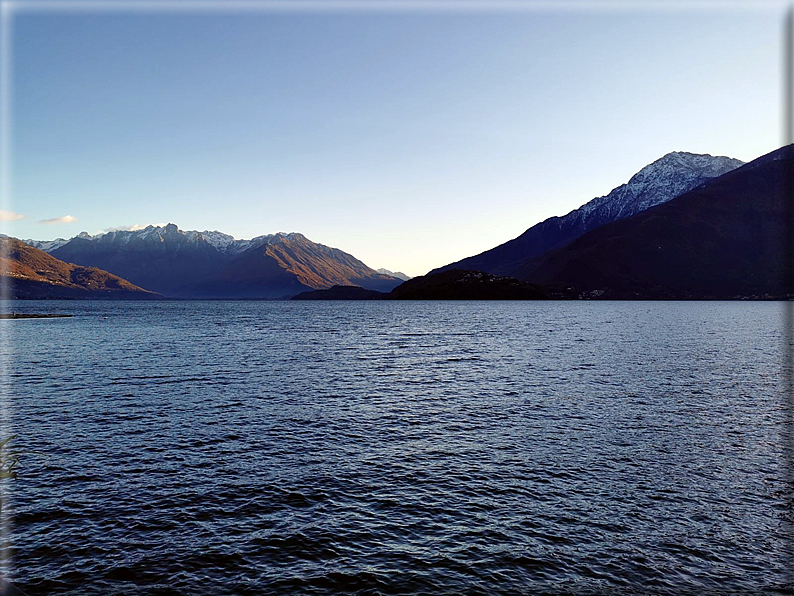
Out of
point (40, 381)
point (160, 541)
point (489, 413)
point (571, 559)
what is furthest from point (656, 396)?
point (40, 381)

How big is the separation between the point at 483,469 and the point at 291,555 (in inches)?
554

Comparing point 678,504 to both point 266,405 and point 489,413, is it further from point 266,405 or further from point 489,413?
point 266,405

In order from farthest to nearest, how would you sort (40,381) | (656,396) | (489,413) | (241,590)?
(40,381)
(656,396)
(489,413)
(241,590)

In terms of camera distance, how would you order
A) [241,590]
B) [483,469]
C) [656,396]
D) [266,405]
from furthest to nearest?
[656,396], [266,405], [483,469], [241,590]

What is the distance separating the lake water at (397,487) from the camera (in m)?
18.6

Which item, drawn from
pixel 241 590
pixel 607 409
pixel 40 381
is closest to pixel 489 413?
pixel 607 409

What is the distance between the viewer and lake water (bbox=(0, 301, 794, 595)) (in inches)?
733

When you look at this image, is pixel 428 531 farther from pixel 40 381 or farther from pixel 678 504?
pixel 40 381

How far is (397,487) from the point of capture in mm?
26516

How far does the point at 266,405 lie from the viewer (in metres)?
46.2

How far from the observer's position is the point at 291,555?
19625 mm

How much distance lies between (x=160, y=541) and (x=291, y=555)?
6276mm

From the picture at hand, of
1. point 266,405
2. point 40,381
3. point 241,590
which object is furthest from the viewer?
point 40,381

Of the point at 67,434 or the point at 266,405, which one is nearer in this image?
the point at 67,434
